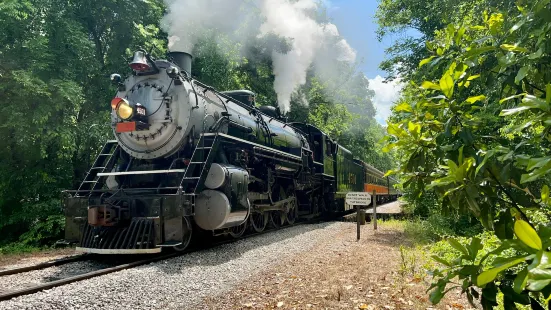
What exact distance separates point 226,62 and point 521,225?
1934cm

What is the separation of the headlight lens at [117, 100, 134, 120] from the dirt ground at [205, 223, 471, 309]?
177 inches

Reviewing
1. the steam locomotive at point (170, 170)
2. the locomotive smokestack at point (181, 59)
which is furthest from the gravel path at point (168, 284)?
the locomotive smokestack at point (181, 59)

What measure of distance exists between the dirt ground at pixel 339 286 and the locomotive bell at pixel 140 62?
5.25 m

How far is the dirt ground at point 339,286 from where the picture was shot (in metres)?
4.45

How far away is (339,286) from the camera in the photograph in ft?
16.6

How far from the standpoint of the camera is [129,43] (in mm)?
15148

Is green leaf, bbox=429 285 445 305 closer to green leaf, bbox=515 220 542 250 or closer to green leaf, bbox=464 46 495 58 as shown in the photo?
green leaf, bbox=515 220 542 250

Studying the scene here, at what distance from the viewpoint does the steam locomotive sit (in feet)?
24.7

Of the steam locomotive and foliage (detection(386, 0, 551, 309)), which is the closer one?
foliage (detection(386, 0, 551, 309))

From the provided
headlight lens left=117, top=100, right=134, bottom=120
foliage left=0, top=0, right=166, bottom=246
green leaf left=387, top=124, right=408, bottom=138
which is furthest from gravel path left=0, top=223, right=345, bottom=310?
foliage left=0, top=0, right=166, bottom=246

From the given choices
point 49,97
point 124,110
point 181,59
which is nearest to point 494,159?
point 124,110

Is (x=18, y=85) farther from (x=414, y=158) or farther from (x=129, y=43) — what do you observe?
(x=414, y=158)

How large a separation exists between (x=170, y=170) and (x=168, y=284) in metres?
3.09

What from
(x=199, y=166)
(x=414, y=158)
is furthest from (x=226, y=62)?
(x=414, y=158)
